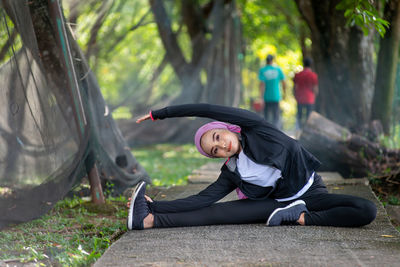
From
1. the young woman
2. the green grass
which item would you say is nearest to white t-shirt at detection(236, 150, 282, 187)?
the young woman

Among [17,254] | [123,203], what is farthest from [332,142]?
[17,254]

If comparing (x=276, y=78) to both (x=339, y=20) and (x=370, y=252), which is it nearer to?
(x=339, y=20)

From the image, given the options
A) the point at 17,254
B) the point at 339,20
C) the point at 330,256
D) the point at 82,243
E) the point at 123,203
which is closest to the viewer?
the point at 330,256

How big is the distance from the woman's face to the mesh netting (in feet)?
4.44

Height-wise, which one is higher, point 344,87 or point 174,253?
point 344,87

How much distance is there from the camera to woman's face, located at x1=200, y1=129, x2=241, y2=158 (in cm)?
323

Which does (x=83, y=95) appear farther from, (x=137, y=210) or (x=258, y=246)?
(x=258, y=246)

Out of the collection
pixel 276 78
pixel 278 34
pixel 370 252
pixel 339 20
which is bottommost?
pixel 370 252

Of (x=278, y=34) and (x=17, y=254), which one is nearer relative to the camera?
(x=17, y=254)

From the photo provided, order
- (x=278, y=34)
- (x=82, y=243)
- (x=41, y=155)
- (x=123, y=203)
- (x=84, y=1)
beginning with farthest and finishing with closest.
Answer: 1. (x=278, y=34)
2. (x=84, y=1)
3. (x=123, y=203)
4. (x=41, y=155)
5. (x=82, y=243)

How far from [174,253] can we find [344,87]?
208 inches

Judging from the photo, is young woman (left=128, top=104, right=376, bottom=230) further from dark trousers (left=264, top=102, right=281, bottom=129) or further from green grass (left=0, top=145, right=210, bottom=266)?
dark trousers (left=264, top=102, right=281, bottom=129)

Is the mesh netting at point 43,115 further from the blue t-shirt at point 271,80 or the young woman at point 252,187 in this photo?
the blue t-shirt at point 271,80

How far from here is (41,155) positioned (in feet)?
12.7
